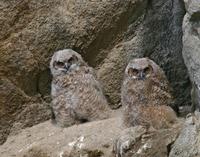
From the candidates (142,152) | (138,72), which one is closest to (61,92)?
(138,72)

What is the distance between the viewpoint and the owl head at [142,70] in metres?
6.28

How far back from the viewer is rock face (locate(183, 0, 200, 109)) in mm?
5543

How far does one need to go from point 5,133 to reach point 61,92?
0.58m

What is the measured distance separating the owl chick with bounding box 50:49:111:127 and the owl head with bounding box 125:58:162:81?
0.37m

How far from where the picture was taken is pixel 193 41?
5605 mm

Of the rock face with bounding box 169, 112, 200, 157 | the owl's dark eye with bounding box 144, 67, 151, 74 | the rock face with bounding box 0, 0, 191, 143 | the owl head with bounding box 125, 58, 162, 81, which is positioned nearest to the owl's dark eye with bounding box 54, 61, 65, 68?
the rock face with bounding box 0, 0, 191, 143

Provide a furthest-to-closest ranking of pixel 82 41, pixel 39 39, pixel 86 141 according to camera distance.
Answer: pixel 82 41 < pixel 39 39 < pixel 86 141

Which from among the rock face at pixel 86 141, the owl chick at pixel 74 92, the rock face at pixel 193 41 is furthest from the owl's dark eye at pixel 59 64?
the rock face at pixel 193 41

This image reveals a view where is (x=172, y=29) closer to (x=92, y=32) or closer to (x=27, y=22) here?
(x=92, y=32)

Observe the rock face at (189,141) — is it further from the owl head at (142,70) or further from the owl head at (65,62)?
→ the owl head at (65,62)

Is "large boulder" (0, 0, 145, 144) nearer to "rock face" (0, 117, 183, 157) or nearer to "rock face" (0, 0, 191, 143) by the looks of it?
"rock face" (0, 0, 191, 143)

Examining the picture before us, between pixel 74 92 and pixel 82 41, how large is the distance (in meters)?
0.58

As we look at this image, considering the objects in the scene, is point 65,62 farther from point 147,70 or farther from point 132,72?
point 147,70

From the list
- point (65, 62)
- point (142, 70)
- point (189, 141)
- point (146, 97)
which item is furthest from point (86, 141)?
point (189, 141)
